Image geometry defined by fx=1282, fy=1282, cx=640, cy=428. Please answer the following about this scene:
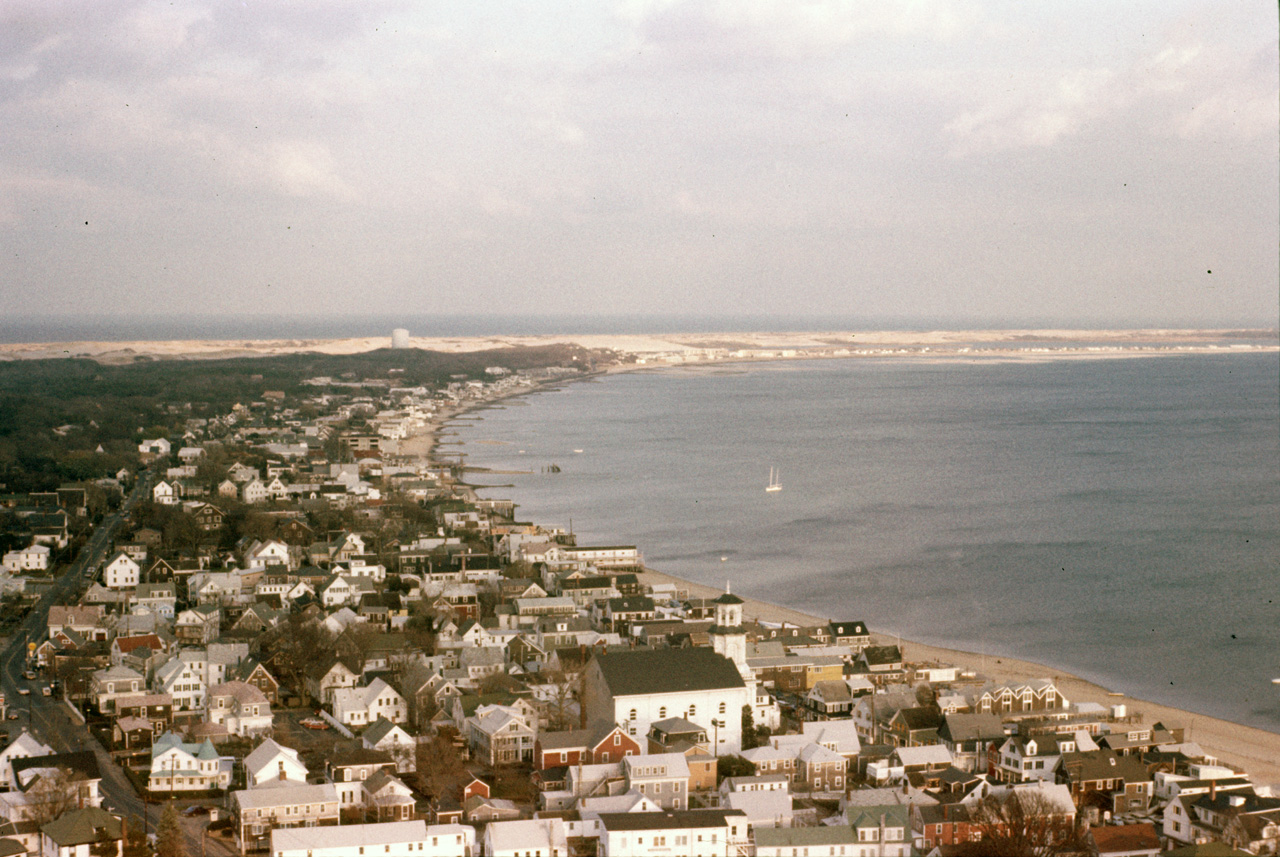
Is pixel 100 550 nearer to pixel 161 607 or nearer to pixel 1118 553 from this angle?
pixel 161 607

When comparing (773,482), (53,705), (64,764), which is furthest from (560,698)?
(773,482)

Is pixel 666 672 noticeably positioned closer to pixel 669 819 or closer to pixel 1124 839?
pixel 669 819

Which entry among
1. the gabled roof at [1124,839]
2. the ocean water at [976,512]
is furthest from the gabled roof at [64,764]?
the ocean water at [976,512]

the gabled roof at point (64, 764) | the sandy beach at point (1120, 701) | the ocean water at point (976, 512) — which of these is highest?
the gabled roof at point (64, 764)

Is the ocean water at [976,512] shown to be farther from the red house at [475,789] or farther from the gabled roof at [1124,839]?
the red house at [475,789]

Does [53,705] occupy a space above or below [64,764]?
below

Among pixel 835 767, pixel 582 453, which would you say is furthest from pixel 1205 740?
pixel 582 453

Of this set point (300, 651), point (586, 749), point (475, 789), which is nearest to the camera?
point (475, 789)
